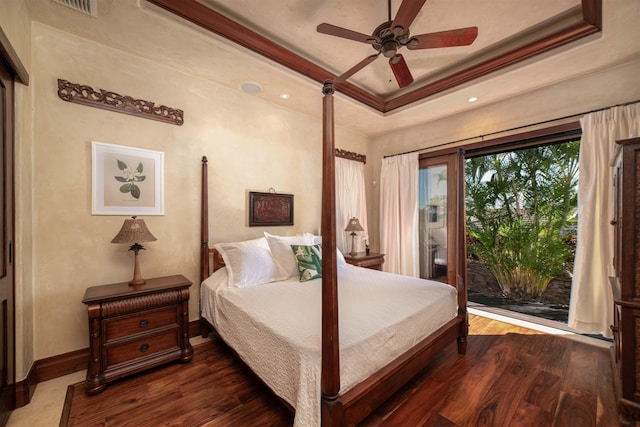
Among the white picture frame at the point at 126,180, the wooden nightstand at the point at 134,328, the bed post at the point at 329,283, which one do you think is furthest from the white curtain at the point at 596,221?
the white picture frame at the point at 126,180

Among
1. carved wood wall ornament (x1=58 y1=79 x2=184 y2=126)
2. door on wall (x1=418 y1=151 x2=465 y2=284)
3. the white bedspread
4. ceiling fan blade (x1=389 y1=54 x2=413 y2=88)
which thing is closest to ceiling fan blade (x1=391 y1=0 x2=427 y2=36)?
ceiling fan blade (x1=389 y1=54 x2=413 y2=88)

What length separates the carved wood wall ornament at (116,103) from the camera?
2.08 m

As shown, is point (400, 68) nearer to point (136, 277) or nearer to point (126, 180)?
point (126, 180)

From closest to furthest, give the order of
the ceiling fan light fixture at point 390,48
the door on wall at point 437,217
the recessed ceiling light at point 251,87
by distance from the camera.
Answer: the ceiling fan light fixture at point 390,48, the recessed ceiling light at point 251,87, the door on wall at point 437,217

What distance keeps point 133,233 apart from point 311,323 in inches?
63.3

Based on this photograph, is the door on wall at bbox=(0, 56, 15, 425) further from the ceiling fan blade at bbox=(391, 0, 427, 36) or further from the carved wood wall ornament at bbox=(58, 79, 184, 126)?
the ceiling fan blade at bbox=(391, 0, 427, 36)

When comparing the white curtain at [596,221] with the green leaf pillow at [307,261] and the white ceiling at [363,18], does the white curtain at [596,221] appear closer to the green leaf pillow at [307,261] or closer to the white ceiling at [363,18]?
the white ceiling at [363,18]

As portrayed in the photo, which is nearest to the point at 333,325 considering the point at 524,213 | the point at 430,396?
the point at 430,396

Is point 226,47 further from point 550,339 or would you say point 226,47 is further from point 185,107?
point 550,339

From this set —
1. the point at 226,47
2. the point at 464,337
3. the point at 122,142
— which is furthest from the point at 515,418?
the point at 122,142

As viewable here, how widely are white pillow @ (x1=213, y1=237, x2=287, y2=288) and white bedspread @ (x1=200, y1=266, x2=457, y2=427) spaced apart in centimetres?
11

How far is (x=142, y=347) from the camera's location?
202cm

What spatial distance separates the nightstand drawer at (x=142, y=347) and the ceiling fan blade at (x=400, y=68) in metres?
2.79

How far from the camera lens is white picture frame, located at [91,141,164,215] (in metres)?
2.19
